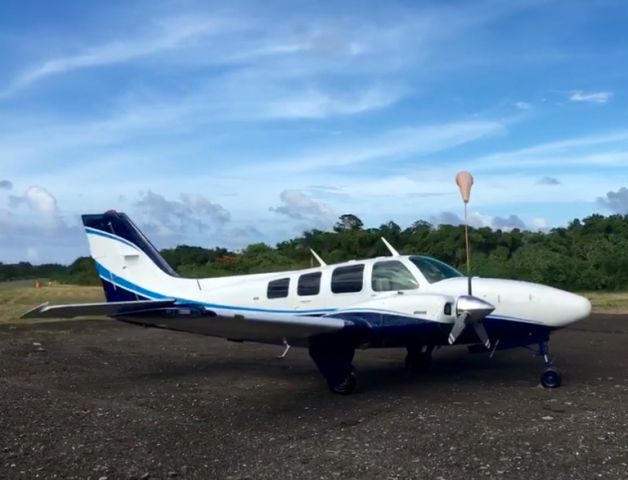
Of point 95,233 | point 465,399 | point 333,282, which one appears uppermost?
point 95,233

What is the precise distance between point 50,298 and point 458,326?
2599 cm

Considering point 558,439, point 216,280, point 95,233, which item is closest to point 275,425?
point 558,439

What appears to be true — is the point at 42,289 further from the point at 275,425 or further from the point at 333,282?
the point at 275,425

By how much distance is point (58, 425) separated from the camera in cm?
814

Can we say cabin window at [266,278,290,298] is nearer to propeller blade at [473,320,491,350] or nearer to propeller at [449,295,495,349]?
propeller at [449,295,495,349]

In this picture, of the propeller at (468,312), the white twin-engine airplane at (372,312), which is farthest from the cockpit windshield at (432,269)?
the propeller at (468,312)

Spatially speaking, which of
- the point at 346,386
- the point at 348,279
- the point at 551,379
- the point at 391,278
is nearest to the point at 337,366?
the point at 346,386

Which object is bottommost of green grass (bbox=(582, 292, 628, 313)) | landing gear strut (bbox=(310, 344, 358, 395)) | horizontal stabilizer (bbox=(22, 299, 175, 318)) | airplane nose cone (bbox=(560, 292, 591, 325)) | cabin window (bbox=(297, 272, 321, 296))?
green grass (bbox=(582, 292, 628, 313))

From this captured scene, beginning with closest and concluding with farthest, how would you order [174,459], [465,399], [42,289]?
[174,459] → [465,399] → [42,289]

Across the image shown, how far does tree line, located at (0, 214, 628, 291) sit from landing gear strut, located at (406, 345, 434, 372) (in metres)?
19.6

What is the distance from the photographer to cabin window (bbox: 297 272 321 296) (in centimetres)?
1148

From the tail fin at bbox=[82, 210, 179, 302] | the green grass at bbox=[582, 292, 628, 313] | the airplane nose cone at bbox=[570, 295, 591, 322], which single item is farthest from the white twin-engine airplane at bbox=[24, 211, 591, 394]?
the green grass at bbox=[582, 292, 628, 313]

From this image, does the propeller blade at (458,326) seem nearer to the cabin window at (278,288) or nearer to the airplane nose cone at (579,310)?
the airplane nose cone at (579,310)

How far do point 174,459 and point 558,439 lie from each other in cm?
383
